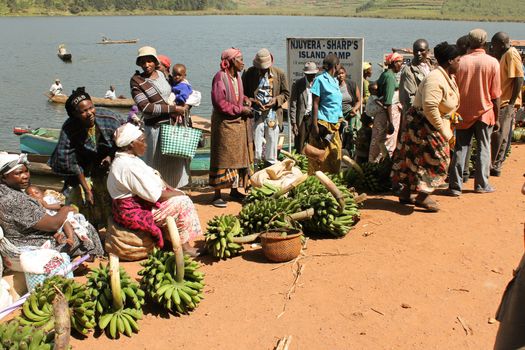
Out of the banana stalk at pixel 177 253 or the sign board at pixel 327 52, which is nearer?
the banana stalk at pixel 177 253

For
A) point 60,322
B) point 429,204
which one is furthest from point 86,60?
point 60,322

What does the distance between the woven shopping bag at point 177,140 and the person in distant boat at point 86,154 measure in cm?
70

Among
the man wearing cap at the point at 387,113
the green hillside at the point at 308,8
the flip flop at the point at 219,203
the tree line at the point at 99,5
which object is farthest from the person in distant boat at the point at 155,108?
the tree line at the point at 99,5

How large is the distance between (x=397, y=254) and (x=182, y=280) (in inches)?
83.1

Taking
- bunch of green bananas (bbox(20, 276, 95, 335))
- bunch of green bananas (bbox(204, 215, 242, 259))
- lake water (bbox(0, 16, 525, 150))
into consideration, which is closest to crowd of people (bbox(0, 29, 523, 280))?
bunch of green bananas (bbox(204, 215, 242, 259))

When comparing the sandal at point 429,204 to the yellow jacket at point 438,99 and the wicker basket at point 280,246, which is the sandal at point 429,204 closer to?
the yellow jacket at point 438,99

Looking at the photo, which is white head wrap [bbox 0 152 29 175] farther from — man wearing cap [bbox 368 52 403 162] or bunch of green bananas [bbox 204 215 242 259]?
man wearing cap [bbox 368 52 403 162]

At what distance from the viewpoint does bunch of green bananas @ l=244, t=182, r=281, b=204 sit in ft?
21.0

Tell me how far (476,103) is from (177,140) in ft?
11.7

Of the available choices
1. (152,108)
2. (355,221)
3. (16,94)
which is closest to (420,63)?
(355,221)

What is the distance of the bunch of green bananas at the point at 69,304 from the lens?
4070 mm

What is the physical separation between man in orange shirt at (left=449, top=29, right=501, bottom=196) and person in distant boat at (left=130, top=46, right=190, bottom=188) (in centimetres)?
329

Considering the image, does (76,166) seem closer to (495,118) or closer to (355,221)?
(355,221)

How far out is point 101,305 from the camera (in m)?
4.27
